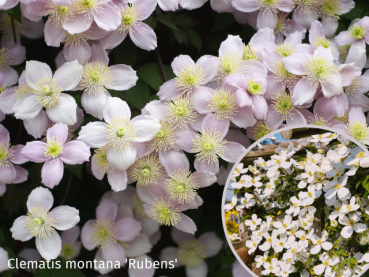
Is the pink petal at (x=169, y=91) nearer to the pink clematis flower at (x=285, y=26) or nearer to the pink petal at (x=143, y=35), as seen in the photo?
the pink petal at (x=143, y=35)

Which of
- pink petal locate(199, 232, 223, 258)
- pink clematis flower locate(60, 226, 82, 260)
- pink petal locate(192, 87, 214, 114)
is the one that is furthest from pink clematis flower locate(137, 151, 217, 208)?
pink clematis flower locate(60, 226, 82, 260)

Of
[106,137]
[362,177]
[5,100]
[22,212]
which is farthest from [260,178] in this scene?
[22,212]

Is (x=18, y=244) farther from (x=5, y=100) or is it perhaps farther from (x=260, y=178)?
(x=260, y=178)

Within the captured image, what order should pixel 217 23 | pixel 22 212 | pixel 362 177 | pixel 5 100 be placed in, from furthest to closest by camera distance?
pixel 22 212
pixel 217 23
pixel 5 100
pixel 362 177

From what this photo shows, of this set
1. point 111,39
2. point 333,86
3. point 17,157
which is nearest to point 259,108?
point 333,86

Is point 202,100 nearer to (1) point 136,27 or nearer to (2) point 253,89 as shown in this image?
(2) point 253,89

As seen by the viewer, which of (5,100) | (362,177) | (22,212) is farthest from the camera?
(22,212)

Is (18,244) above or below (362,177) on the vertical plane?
below

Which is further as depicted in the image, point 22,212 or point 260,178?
point 22,212
